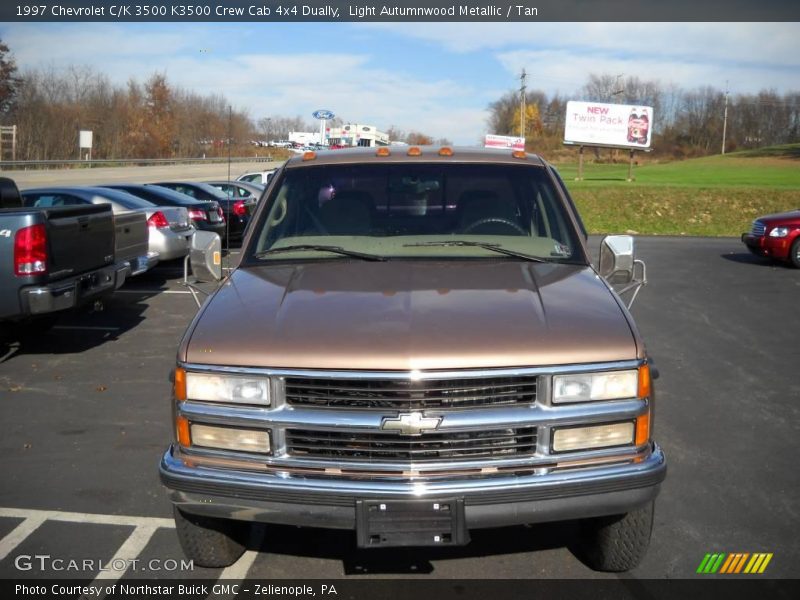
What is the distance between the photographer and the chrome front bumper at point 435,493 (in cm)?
315

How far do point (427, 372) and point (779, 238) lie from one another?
48.7 feet

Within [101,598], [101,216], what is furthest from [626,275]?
[101,216]

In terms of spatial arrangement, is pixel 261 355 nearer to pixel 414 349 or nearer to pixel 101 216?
pixel 414 349

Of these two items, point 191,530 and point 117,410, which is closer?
point 191,530

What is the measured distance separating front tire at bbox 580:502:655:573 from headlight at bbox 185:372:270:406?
5.65 ft

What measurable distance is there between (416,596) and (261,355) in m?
1.37

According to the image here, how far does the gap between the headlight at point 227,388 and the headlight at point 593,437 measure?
121 centimetres

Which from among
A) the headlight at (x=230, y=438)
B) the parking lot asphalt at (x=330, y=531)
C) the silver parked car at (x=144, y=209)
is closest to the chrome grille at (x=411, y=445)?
the headlight at (x=230, y=438)

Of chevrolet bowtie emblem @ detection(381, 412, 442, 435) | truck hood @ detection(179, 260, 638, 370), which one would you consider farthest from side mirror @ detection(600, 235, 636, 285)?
chevrolet bowtie emblem @ detection(381, 412, 442, 435)

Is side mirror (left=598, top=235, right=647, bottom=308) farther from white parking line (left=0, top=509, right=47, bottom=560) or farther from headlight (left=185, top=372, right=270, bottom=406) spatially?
white parking line (left=0, top=509, right=47, bottom=560)

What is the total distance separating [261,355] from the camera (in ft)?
10.6

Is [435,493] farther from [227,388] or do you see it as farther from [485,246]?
[485,246]

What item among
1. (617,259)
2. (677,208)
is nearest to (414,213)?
(617,259)

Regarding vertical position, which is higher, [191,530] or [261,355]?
[261,355]
